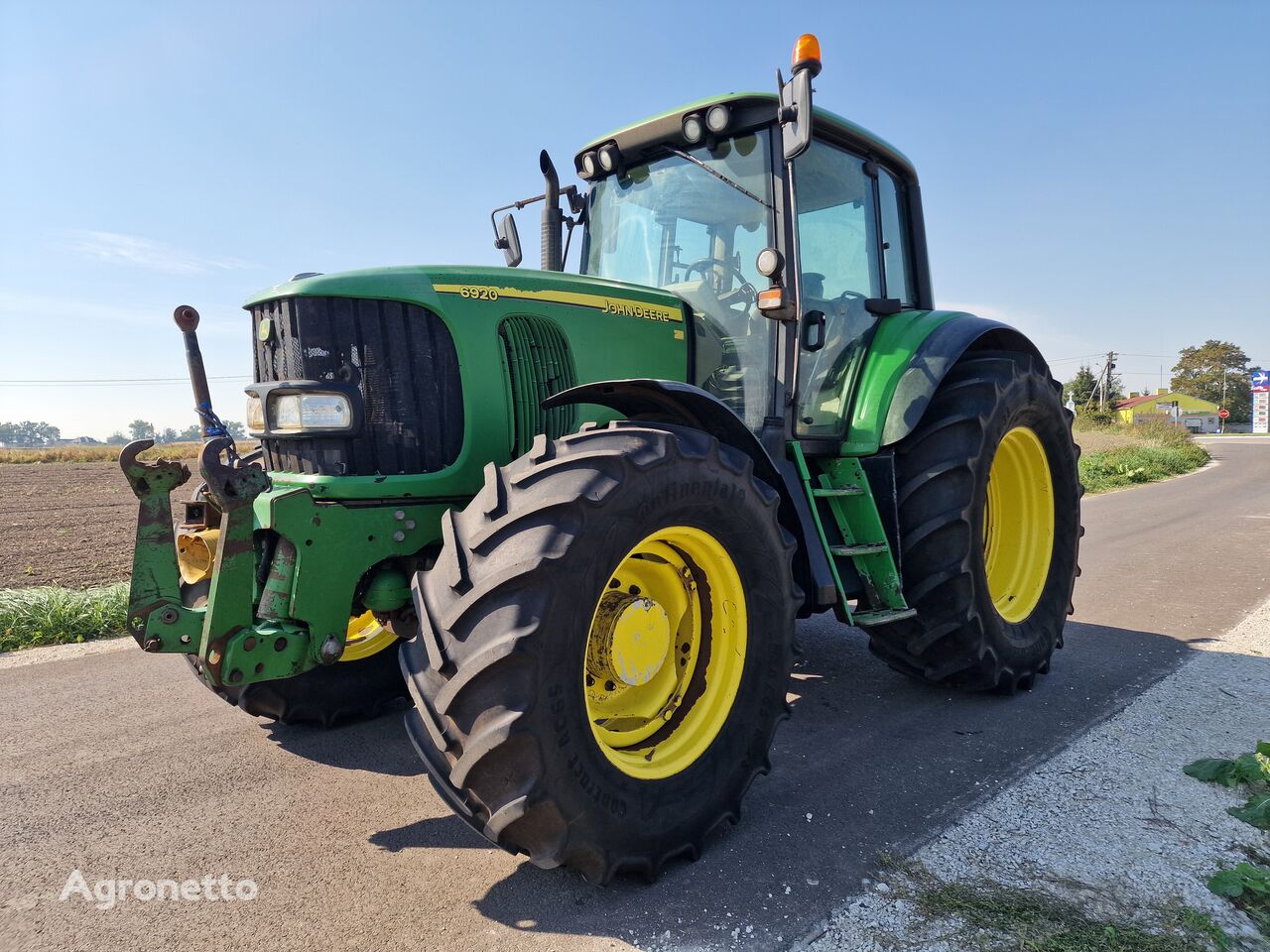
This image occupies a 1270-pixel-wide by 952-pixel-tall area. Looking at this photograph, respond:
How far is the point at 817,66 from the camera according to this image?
2.99 metres

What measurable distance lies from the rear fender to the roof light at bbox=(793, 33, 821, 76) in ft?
4.52

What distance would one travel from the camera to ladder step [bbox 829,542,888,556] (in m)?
3.33

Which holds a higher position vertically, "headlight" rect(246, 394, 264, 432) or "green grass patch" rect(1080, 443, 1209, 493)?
"headlight" rect(246, 394, 264, 432)

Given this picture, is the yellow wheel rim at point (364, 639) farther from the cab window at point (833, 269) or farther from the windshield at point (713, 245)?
the cab window at point (833, 269)

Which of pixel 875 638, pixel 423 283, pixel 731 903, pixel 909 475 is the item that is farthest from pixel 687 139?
pixel 731 903

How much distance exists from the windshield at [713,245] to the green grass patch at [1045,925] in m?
1.99

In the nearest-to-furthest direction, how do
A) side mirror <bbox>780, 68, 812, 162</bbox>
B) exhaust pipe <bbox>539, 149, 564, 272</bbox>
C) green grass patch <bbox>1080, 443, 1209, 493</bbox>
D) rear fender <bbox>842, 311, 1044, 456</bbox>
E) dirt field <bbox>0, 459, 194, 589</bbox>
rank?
side mirror <bbox>780, 68, 812, 162</bbox> → rear fender <bbox>842, 311, 1044, 456</bbox> → exhaust pipe <bbox>539, 149, 564, 272</bbox> → dirt field <bbox>0, 459, 194, 589</bbox> → green grass patch <bbox>1080, 443, 1209, 493</bbox>

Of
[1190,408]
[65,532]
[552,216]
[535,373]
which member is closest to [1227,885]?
[535,373]

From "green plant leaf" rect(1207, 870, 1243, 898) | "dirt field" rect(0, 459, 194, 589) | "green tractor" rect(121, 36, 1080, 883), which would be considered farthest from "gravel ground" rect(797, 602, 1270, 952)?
"dirt field" rect(0, 459, 194, 589)

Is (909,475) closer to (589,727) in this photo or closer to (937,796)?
(937,796)

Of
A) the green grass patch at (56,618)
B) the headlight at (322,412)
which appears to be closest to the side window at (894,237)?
the headlight at (322,412)

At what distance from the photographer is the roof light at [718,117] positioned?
11.1 ft

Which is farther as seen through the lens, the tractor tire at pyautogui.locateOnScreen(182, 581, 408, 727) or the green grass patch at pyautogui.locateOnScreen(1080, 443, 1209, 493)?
the green grass patch at pyautogui.locateOnScreen(1080, 443, 1209, 493)

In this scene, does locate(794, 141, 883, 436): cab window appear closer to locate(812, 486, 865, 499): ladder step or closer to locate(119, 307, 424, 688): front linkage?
locate(812, 486, 865, 499): ladder step
